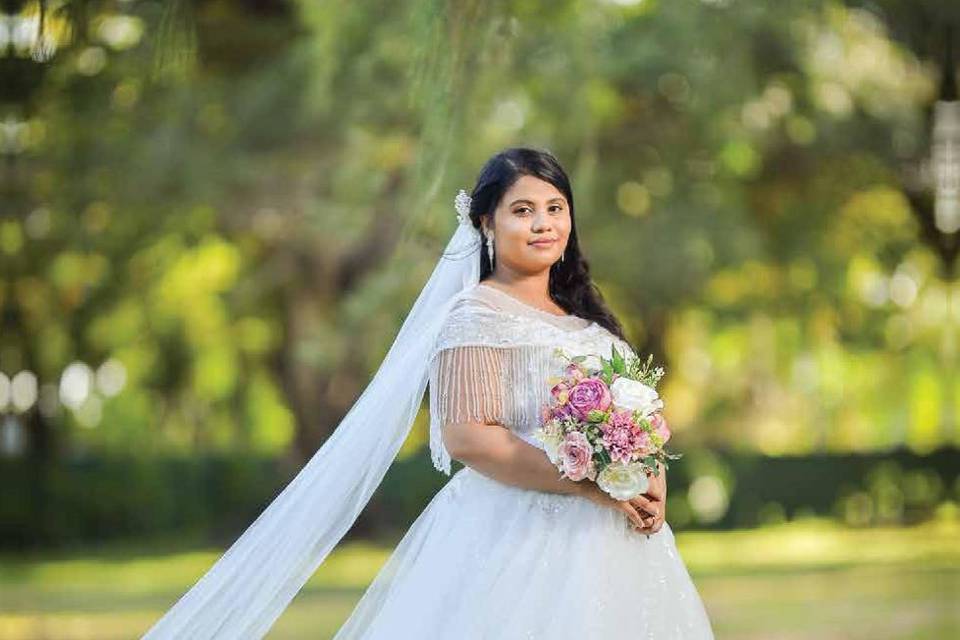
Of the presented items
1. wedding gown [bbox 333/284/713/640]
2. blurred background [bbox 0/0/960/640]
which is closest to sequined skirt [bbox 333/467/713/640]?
wedding gown [bbox 333/284/713/640]

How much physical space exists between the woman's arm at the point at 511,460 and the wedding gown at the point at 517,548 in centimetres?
4

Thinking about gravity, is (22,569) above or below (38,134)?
below

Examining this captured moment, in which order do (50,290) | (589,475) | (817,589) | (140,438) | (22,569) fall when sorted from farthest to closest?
(140,438) → (50,290) → (22,569) → (817,589) → (589,475)

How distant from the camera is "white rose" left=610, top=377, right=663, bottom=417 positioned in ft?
13.0

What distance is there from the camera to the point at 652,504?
415cm

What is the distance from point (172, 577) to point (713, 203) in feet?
22.3

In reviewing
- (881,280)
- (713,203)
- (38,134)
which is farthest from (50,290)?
(881,280)

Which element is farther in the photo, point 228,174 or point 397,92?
point 228,174

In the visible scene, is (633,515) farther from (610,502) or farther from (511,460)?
(511,460)

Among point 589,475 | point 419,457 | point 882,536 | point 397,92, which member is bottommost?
point 882,536

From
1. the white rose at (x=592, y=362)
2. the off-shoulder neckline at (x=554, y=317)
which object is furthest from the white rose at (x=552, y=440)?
the off-shoulder neckline at (x=554, y=317)

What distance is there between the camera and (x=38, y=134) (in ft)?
57.3

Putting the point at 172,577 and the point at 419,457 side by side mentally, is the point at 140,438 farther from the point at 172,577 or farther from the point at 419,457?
the point at 172,577

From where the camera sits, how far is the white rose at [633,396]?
13.0 feet
